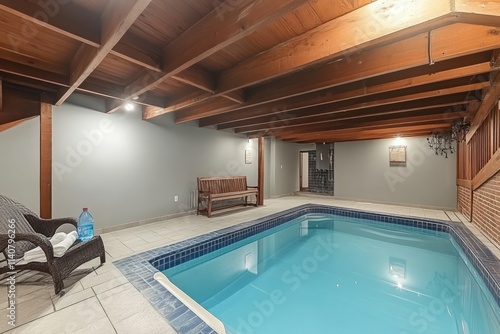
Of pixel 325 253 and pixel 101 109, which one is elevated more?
pixel 101 109

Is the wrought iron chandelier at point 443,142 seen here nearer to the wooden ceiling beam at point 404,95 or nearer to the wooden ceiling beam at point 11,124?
the wooden ceiling beam at point 404,95

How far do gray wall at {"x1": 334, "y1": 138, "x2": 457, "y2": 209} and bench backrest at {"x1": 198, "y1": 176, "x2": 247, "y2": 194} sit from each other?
3683 millimetres

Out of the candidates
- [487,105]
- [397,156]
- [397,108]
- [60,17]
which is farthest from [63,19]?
[397,156]

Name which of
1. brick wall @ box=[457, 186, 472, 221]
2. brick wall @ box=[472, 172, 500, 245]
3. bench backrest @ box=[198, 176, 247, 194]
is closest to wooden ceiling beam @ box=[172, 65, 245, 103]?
bench backrest @ box=[198, 176, 247, 194]

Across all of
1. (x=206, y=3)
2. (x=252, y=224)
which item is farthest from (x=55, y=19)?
(x=252, y=224)

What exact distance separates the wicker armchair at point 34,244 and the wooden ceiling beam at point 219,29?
179cm

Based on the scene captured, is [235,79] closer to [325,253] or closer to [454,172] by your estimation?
[325,253]

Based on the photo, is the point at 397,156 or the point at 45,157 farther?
the point at 397,156

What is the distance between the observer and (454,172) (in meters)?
5.53

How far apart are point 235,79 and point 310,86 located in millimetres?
854

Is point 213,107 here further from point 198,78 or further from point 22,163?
point 22,163

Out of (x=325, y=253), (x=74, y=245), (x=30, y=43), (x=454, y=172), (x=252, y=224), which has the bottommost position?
(x=325, y=253)

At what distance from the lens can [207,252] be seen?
3137mm

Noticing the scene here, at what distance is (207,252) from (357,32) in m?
3.06
